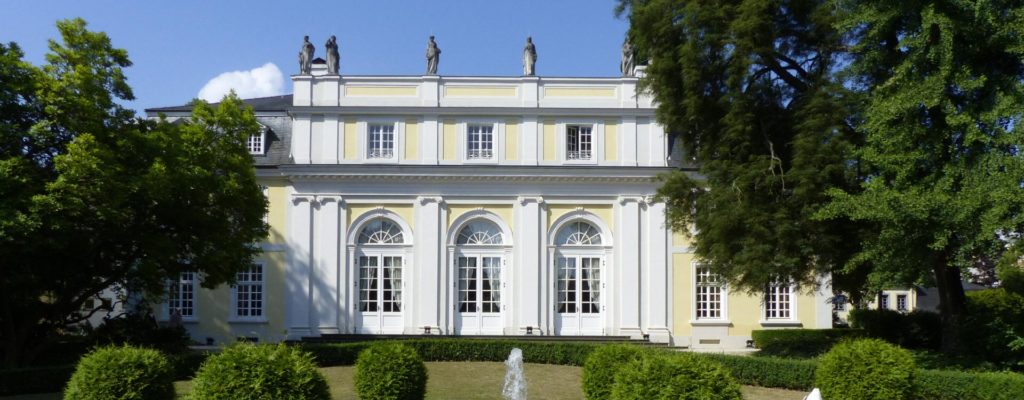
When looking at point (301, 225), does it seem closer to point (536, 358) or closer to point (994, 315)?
point (536, 358)

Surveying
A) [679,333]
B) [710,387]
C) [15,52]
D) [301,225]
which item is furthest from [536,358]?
[15,52]

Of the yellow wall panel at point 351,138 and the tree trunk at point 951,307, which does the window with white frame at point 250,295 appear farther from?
the tree trunk at point 951,307

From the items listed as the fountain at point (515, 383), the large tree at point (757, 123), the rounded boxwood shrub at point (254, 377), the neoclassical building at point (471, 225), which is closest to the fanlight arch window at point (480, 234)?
the neoclassical building at point (471, 225)

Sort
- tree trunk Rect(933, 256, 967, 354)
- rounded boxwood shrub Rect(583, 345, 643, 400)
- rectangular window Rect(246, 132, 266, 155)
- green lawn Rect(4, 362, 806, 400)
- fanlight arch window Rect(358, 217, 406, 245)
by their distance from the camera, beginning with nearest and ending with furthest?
rounded boxwood shrub Rect(583, 345, 643, 400) → green lawn Rect(4, 362, 806, 400) → tree trunk Rect(933, 256, 967, 354) → fanlight arch window Rect(358, 217, 406, 245) → rectangular window Rect(246, 132, 266, 155)

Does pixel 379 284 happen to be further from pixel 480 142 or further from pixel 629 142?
pixel 629 142

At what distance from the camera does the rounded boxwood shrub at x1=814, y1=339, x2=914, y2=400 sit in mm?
14648

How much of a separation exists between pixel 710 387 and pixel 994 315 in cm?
1185

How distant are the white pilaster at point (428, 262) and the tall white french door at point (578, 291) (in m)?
3.96

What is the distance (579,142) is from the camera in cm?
2903

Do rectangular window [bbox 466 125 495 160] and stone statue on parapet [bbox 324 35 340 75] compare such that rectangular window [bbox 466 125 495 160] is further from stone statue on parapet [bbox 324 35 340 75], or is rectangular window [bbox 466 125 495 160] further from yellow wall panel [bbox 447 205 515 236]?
stone statue on parapet [bbox 324 35 340 75]

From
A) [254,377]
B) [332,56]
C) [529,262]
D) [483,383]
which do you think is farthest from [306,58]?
[254,377]

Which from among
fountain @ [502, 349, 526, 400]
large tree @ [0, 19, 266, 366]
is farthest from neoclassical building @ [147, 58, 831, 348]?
fountain @ [502, 349, 526, 400]

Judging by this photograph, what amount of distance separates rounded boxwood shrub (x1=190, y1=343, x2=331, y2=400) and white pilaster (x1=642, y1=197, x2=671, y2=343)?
18.5 metres

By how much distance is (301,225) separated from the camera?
2839 cm
